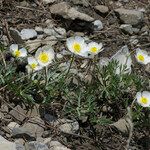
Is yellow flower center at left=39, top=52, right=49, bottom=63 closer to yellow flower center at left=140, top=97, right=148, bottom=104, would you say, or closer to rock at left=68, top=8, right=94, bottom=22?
yellow flower center at left=140, top=97, right=148, bottom=104

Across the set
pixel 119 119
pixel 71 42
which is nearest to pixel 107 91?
pixel 119 119

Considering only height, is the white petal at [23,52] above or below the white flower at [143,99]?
above

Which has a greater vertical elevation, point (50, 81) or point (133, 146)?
point (50, 81)

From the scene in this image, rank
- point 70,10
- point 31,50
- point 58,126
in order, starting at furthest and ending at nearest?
point 70,10
point 31,50
point 58,126

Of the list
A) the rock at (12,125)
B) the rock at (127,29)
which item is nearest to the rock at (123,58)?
the rock at (127,29)

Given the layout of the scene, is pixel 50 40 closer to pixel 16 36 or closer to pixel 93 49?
pixel 16 36

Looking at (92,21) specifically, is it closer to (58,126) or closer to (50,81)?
(50,81)

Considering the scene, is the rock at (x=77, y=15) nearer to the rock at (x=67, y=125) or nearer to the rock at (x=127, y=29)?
the rock at (x=127, y=29)

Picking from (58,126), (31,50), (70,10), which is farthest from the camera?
(70,10)
